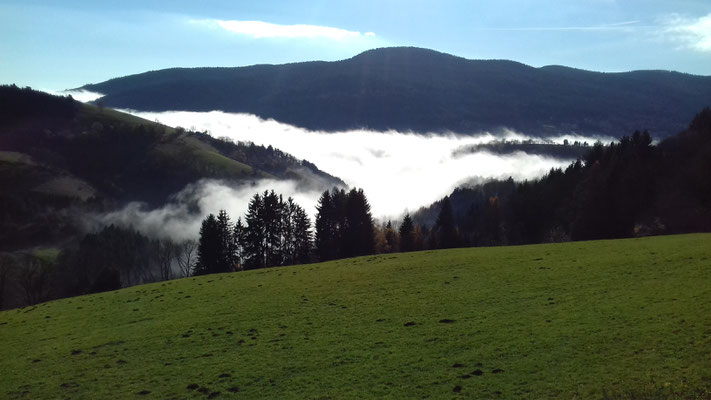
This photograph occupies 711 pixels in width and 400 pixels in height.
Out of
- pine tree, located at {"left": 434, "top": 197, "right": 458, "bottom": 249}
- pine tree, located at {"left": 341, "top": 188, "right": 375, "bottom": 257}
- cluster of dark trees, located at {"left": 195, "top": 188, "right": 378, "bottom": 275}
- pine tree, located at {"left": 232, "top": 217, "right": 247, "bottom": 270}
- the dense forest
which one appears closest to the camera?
the dense forest

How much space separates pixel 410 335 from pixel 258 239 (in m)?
74.2

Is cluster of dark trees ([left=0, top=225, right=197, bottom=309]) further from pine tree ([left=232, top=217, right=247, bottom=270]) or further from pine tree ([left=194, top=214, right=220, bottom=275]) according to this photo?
pine tree ([left=232, top=217, right=247, bottom=270])

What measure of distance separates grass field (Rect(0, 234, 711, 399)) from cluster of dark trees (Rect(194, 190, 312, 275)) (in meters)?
46.0

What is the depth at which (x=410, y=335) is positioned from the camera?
29484 mm

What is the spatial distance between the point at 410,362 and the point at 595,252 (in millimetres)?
29950

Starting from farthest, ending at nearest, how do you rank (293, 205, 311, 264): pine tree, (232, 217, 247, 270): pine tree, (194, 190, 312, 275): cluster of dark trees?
Answer: (293, 205, 311, 264): pine tree, (232, 217, 247, 270): pine tree, (194, 190, 312, 275): cluster of dark trees

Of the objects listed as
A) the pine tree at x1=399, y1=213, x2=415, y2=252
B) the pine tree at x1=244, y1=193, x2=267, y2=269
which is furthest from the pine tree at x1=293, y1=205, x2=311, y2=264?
the pine tree at x1=399, y1=213, x2=415, y2=252

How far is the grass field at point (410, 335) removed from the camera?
72.8ft

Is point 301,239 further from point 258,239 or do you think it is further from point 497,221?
point 497,221

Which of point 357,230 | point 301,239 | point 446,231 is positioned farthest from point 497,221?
point 301,239

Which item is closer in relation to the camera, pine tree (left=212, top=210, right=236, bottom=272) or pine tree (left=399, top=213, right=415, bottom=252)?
pine tree (left=212, top=210, right=236, bottom=272)

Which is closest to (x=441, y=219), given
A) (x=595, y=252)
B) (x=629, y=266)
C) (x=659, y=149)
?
(x=659, y=149)

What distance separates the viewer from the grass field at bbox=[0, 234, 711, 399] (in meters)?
22.2

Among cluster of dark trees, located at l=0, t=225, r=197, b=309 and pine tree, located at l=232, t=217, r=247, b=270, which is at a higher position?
pine tree, located at l=232, t=217, r=247, b=270
